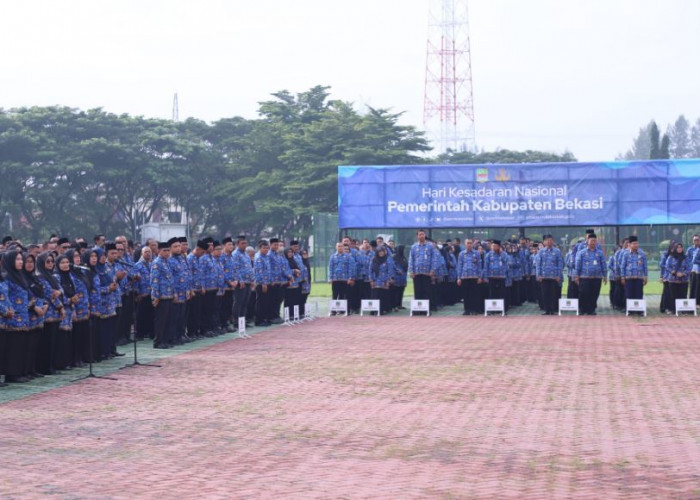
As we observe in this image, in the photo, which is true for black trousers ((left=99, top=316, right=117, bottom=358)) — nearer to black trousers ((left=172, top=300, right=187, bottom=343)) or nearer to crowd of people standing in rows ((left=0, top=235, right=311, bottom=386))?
crowd of people standing in rows ((left=0, top=235, right=311, bottom=386))

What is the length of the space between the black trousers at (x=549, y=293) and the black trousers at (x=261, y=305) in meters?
7.09

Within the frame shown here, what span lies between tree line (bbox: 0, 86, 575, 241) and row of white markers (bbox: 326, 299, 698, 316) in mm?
27067

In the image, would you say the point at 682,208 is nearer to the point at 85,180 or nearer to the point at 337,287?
the point at 337,287

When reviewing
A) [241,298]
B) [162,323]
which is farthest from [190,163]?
[162,323]

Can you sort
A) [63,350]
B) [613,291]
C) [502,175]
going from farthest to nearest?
[502,175]
[613,291]
[63,350]

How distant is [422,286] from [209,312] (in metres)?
7.95

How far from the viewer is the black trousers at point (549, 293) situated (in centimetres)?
2745

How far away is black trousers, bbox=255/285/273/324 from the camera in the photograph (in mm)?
24594

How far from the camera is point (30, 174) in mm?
53156

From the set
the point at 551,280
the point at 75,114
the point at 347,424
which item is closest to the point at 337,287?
the point at 551,280

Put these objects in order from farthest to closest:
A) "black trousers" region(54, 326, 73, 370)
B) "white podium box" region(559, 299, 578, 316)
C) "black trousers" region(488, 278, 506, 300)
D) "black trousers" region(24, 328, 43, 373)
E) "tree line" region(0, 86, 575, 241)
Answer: "tree line" region(0, 86, 575, 241), "black trousers" region(488, 278, 506, 300), "white podium box" region(559, 299, 578, 316), "black trousers" region(54, 326, 73, 370), "black trousers" region(24, 328, 43, 373)

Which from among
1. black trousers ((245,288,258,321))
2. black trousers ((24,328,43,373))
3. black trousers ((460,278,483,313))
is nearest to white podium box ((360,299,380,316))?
black trousers ((460,278,483,313))

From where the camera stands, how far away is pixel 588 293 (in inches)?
1051

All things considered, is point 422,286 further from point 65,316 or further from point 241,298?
point 65,316
